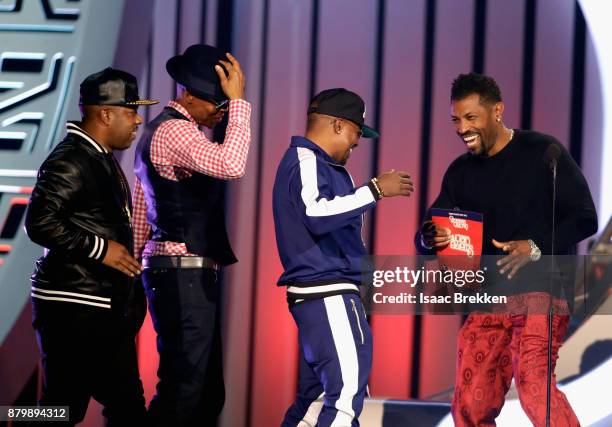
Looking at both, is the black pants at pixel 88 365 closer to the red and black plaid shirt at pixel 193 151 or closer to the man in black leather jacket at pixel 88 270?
the man in black leather jacket at pixel 88 270

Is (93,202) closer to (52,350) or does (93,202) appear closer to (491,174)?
(52,350)

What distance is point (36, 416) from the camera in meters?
3.29

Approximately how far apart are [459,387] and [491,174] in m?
0.87

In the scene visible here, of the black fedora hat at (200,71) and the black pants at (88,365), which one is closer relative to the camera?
the black pants at (88,365)

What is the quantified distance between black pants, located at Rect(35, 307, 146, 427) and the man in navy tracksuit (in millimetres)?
650

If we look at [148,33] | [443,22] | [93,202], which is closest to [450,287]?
[93,202]

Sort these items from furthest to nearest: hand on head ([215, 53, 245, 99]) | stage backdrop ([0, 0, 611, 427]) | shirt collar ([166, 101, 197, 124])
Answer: stage backdrop ([0, 0, 611, 427]) < shirt collar ([166, 101, 197, 124]) < hand on head ([215, 53, 245, 99])

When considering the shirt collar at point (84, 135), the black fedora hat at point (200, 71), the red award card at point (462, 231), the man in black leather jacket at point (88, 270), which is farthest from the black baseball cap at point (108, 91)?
the red award card at point (462, 231)

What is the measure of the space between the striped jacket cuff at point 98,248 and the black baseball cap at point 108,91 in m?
0.55

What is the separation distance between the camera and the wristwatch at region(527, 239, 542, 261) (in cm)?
344

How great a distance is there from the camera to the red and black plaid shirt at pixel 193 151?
3.45m

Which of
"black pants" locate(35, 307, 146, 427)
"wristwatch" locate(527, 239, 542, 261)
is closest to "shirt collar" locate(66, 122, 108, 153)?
"black pants" locate(35, 307, 146, 427)

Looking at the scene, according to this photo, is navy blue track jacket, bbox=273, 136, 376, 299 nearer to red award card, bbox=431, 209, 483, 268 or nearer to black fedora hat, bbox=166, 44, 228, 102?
red award card, bbox=431, 209, 483, 268

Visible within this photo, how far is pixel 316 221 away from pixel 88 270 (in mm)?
871
